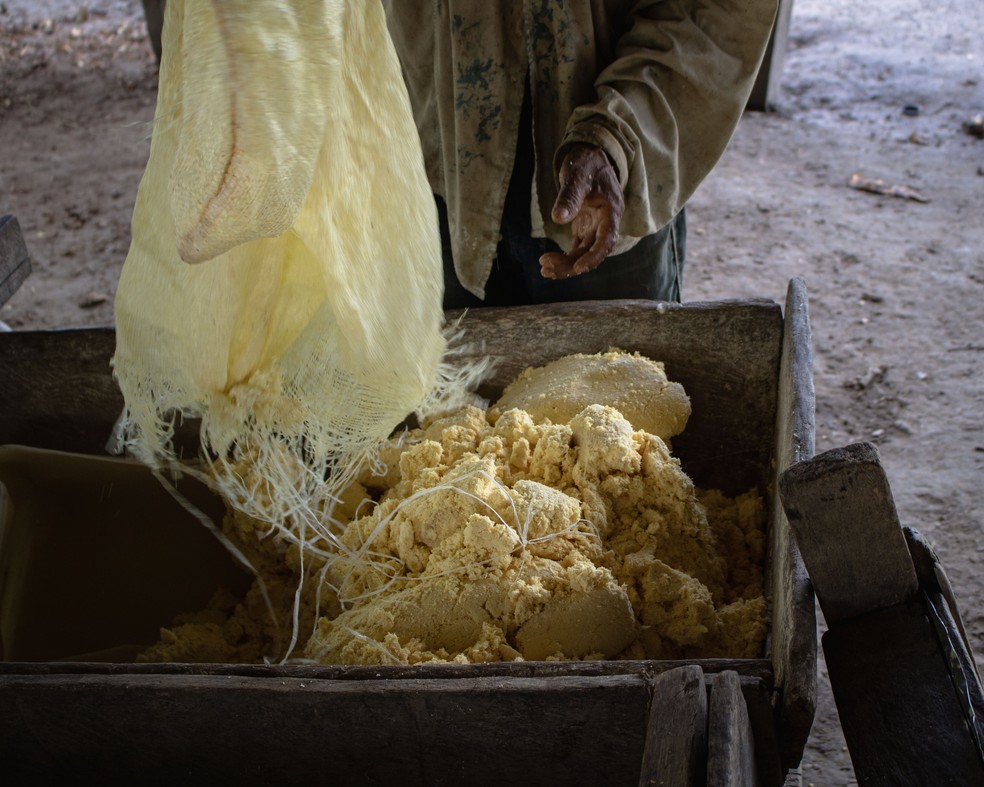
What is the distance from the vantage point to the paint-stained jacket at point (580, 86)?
6.19ft

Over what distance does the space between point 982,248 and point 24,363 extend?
12.3 ft

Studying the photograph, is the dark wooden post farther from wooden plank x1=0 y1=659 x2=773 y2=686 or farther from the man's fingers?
the man's fingers

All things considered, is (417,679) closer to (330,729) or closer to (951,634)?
(330,729)

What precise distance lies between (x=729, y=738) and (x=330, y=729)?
585 millimetres

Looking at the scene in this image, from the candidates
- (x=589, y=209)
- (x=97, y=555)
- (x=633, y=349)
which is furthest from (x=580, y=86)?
(x=97, y=555)

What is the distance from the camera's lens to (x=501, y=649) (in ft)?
5.20

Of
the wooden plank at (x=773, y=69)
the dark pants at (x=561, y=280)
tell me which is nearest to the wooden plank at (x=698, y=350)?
the dark pants at (x=561, y=280)

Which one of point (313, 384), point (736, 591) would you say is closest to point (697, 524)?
point (736, 591)

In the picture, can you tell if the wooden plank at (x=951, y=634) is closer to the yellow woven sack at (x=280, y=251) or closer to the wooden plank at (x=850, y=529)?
the wooden plank at (x=850, y=529)

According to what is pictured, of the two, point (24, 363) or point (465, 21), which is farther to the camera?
point (24, 363)

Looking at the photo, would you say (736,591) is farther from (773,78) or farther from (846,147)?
(773,78)

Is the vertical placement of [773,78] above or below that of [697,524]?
above

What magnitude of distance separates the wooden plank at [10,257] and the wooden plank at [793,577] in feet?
5.59

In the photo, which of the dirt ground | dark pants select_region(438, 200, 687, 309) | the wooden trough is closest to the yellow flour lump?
the wooden trough
